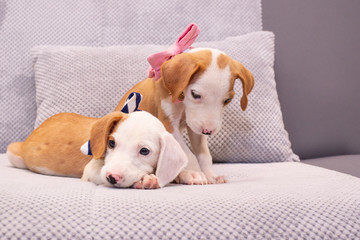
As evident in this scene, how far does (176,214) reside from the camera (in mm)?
689

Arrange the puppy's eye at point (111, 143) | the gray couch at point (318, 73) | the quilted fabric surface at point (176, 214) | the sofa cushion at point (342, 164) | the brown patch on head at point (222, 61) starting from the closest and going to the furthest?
1. the quilted fabric surface at point (176, 214)
2. the puppy's eye at point (111, 143)
3. the brown patch on head at point (222, 61)
4. the sofa cushion at point (342, 164)
5. the gray couch at point (318, 73)

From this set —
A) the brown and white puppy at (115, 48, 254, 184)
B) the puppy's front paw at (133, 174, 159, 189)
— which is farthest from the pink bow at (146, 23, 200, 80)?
the puppy's front paw at (133, 174, 159, 189)

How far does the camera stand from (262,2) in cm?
193

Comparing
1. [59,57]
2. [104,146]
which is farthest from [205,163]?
[59,57]

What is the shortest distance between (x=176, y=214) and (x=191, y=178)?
1.27 ft

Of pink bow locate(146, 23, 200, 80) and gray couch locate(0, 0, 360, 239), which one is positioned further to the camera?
pink bow locate(146, 23, 200, 80)

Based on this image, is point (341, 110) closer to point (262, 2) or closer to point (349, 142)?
point (349, 142)

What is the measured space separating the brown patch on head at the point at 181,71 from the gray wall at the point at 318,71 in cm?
81

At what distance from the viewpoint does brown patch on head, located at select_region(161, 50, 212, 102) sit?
3.59 feet

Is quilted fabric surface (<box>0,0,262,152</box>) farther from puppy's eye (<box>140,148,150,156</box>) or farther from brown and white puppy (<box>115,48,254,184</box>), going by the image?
puppy's eye (<box>140,148,150,156</box>)

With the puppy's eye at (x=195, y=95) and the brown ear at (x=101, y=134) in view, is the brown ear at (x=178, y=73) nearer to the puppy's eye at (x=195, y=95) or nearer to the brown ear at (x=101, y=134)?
the puppy's eye at (x=195, y=95)

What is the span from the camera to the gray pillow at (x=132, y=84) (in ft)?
4.88


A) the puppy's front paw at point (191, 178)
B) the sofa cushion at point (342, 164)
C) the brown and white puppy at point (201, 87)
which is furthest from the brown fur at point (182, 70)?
the sofa cushion at point (342, 164)

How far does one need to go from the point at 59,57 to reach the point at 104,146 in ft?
2.38
